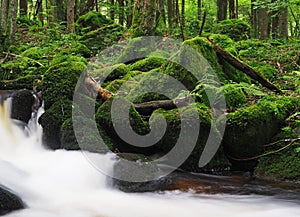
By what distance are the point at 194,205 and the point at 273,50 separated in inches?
302

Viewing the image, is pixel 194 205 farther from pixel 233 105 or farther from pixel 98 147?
pixel 233 105

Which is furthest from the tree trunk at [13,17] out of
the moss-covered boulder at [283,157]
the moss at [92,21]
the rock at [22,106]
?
the moss-covered boulder at [283,157]

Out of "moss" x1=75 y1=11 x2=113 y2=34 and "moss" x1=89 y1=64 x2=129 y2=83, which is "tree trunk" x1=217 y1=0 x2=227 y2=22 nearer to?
"moss" x1=75 y1=11 x2=113 y2=34

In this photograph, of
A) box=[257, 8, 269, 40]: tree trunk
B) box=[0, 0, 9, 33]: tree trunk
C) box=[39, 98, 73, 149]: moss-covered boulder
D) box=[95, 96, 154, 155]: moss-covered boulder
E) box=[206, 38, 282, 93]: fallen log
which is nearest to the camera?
box=[95, 96, 154, 155]: moss-covered boulder

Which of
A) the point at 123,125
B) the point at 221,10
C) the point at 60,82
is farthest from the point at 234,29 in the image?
the point at 123,125

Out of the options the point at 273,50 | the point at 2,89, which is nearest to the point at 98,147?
the point at 2,89

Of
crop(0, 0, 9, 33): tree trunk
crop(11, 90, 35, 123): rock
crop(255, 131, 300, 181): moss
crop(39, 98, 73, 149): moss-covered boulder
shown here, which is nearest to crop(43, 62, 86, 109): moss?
crop(39, 98, 73, 149): moss-covered boulder

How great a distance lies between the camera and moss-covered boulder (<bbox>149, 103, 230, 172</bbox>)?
630 centimetres

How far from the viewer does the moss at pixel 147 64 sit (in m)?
8.82

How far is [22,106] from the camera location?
7.87 m

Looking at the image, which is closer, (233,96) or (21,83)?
(233,96)

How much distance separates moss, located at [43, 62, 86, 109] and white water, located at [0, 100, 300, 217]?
4.03ft

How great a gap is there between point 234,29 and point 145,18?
17.5 feet

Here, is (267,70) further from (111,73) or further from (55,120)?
(55,120)
